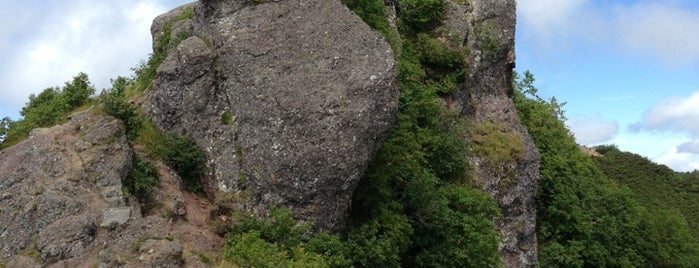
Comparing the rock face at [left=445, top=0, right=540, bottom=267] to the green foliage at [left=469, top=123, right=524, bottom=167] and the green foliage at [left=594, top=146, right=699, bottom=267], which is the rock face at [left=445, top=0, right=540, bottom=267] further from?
the green foliage at [left=594, top=146, right=699, bottom=267]

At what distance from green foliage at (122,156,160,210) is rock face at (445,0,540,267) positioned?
13.9 metres

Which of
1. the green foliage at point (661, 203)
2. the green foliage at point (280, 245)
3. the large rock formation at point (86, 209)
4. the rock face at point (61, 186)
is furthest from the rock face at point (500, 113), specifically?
the rock face at point (61, 186)

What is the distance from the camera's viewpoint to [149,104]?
2159 cm

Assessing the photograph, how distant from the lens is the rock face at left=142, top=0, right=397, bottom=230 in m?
18.3

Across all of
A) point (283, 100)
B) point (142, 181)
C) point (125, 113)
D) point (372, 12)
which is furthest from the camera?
point (372, 12)

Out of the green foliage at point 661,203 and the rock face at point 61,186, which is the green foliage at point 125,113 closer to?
the rock face at point 61,186

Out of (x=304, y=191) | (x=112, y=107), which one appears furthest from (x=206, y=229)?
(x=112, y=107)

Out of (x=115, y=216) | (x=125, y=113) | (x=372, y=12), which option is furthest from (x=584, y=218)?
(x=115, y=216)

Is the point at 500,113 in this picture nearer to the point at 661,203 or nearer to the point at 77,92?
the point at 77,92

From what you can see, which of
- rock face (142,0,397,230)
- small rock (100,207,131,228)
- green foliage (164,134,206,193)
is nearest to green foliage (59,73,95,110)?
rock face (142,0,397,230)

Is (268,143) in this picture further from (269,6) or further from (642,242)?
(642,242)

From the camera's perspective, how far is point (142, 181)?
18.0m

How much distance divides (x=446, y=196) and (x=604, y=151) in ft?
239

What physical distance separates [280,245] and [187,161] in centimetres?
415
